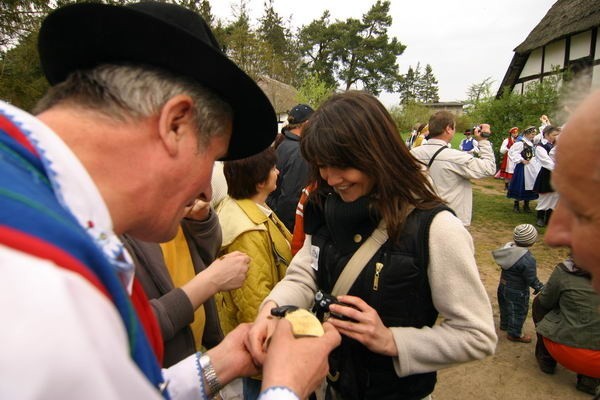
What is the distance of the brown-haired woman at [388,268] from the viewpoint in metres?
1.53

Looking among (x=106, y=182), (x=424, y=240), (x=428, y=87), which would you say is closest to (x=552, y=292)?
(x=424, y=240)

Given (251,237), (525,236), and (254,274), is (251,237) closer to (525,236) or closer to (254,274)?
(254,274)

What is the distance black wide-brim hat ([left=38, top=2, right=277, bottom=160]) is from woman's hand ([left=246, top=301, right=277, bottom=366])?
0.92 metres

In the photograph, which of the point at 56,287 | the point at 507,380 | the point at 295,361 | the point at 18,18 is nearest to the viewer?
the point at 56,287

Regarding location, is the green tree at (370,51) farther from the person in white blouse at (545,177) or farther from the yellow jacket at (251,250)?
the yellow jacket at (251,250)

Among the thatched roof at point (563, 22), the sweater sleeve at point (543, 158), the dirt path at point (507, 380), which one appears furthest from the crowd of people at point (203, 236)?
the thatched roof at point (563, 22)

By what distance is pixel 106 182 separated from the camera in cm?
80

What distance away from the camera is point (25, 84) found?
593cm

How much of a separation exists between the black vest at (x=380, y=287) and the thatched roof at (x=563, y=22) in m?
19.0

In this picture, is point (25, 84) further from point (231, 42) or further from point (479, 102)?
point (479, 102)

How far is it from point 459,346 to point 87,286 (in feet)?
4.90

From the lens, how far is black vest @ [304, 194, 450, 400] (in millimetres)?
1572

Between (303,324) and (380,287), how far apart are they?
441 mm

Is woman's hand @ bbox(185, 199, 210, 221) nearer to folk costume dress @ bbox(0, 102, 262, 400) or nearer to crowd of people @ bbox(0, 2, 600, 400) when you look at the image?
crowd of people @ bbox(0, 2, 600, 400)
